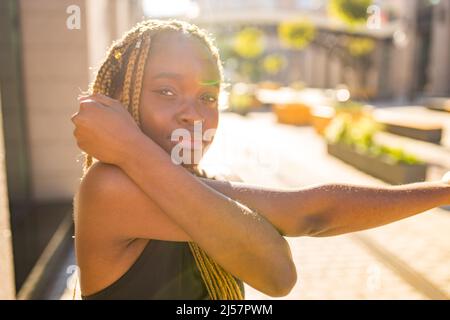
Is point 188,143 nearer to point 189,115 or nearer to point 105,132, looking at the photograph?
point 189,115

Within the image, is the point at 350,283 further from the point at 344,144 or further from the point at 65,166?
the point at 344,144

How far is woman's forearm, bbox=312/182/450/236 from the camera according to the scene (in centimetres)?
104

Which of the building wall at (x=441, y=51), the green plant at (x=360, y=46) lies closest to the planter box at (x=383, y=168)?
the building wall at (x=441, y=51)

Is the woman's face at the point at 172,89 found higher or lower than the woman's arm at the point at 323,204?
higher

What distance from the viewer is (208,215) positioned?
3.10ft

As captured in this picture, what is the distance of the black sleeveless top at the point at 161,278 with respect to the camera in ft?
3.99

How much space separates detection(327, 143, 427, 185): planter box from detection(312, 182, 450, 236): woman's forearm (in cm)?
749

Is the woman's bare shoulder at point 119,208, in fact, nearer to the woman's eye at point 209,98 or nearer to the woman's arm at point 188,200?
the woman's arm at point 188,200

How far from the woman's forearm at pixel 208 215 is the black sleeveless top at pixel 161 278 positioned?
0.31m

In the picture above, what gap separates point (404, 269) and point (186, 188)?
4172 millimetres

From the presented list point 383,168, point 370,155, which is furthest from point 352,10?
point 383,168

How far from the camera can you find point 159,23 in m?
1.33

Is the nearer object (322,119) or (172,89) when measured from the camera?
(172,89)

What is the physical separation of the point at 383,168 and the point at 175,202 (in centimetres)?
A: 844
